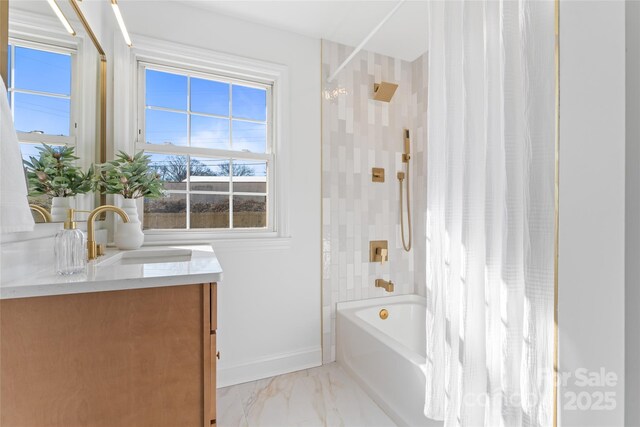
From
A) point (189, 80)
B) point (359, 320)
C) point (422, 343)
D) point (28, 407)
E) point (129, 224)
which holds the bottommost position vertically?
point (422, 343)

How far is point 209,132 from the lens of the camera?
2045mm

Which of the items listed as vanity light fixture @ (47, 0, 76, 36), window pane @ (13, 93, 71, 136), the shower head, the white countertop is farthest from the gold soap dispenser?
the shower head

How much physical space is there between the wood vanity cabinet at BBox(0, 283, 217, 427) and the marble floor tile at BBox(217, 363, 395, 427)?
878mm

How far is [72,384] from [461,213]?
1313mm

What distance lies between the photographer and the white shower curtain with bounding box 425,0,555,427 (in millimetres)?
803

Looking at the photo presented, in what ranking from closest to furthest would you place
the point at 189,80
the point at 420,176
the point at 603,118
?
the point at 603,118 → the point at 189,80 → the point at 420,176

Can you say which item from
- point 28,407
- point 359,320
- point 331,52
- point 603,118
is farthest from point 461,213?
point 331,52

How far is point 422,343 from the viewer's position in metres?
2.32

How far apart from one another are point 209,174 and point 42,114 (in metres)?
1.00

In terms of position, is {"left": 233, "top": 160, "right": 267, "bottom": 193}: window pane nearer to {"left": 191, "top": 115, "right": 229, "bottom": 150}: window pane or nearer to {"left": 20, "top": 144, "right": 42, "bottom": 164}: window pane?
{"left": 191, "top": 115, "right": 229, "bottom": 150}: window pane

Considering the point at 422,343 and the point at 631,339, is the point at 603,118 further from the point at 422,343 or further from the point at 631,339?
the point at 422,343

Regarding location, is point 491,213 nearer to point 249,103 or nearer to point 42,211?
point 42,211

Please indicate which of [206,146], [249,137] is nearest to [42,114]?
[206,146]

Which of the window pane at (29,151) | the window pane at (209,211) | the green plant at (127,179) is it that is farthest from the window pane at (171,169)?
the window pane at (29,151)
